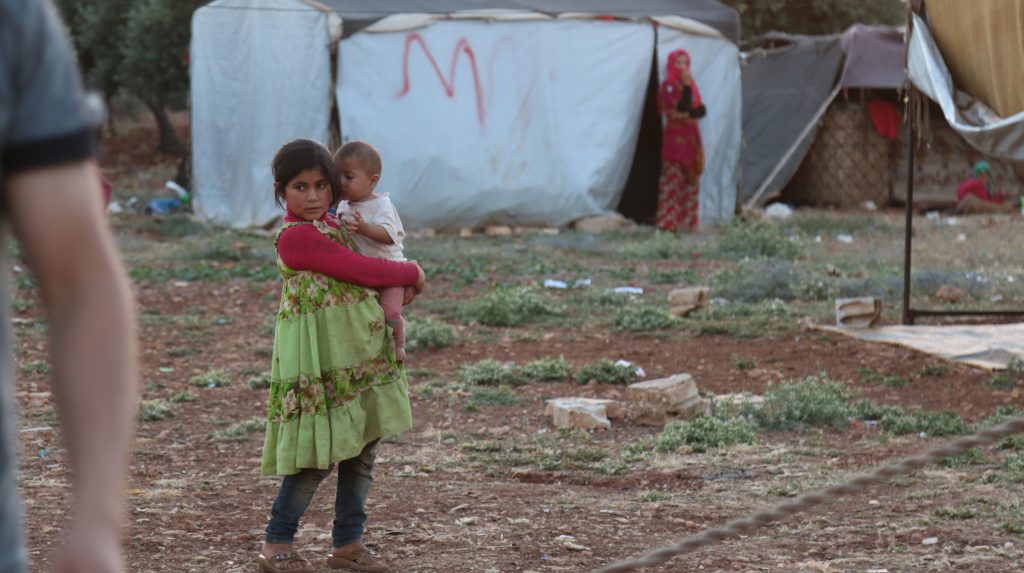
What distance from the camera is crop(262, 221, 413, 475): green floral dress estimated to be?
3.90m

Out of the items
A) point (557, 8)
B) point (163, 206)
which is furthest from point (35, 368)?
point (163, 206)

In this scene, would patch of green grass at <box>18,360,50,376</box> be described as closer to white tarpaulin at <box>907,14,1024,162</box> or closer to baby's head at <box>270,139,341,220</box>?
baby's head at <box>270,139,341,220</box>

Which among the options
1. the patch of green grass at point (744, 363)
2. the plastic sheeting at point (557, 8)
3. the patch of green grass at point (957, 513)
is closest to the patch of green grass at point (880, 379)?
the patch of green grass at point (744, 363)

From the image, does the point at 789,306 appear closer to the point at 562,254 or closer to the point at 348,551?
the point at 562,254

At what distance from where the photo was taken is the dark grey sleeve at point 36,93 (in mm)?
1220

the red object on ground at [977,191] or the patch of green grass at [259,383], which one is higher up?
the patch of green grass at [259,383]

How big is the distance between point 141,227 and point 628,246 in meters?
6.36

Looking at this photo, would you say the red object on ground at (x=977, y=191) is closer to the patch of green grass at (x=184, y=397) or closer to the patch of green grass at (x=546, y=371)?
the patch of green grass at (x=546, y=371)

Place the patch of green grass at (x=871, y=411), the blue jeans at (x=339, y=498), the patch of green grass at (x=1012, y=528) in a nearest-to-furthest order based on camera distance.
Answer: the blue jeans at (x=339, y=498)
the patch of green grass at (x=1012, y=528)
the patch of green grass at (x=871, y=411)

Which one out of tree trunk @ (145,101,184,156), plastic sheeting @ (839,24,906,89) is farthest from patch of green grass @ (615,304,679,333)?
tree trunk @ (145,101,184,156)

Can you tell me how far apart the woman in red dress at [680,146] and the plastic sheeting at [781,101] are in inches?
141

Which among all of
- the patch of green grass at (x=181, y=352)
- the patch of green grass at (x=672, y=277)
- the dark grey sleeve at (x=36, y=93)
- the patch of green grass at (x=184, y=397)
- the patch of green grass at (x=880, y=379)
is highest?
the dark grey sleeve at (x=36, y=93)

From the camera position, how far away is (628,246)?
44.2 feet

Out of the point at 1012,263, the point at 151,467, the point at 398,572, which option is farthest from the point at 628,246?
the point at 398,572
